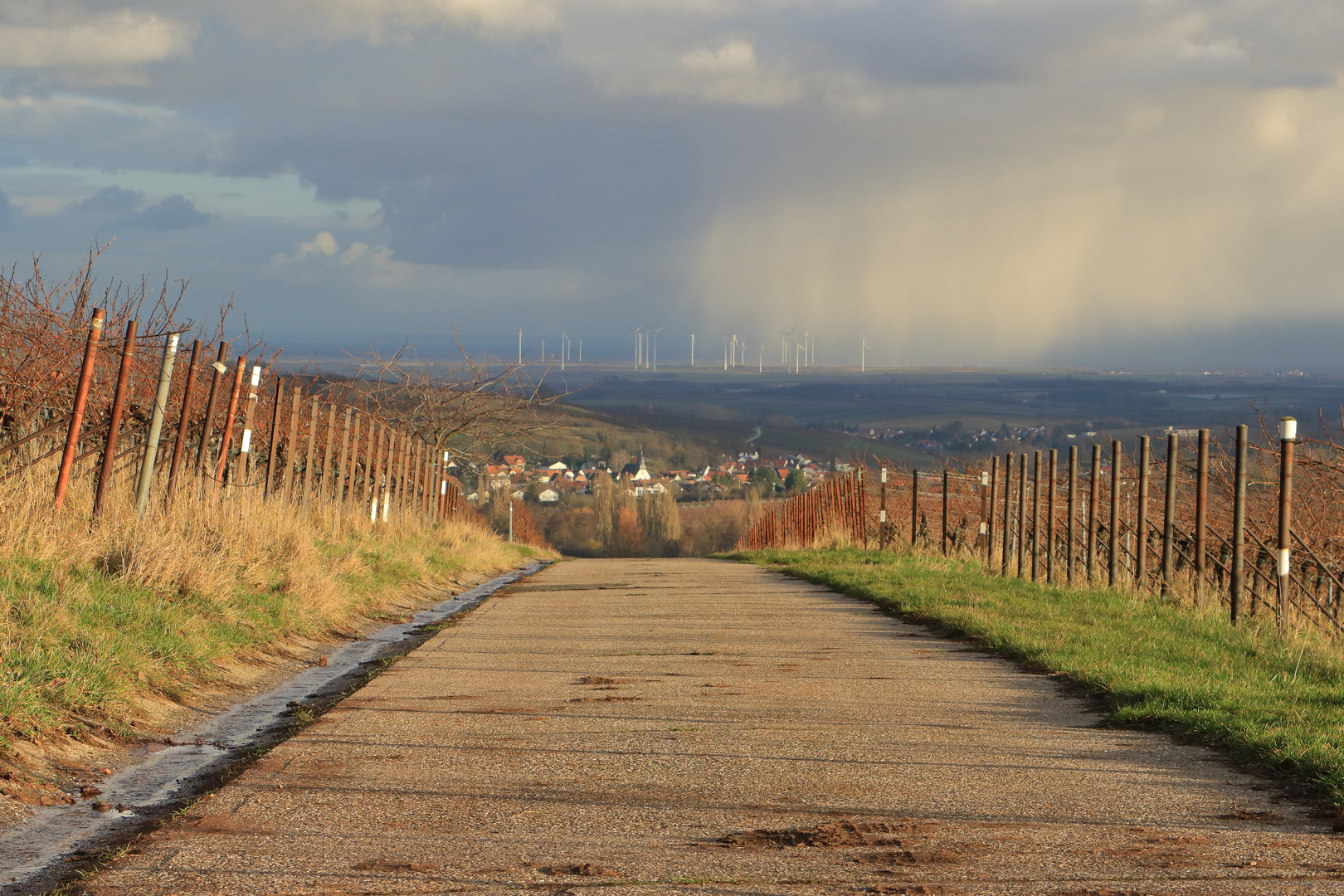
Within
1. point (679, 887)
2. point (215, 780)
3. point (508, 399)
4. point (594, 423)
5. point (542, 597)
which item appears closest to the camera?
point (679, 887)

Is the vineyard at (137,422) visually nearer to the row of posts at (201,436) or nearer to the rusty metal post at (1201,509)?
the row of posts at (201,436)

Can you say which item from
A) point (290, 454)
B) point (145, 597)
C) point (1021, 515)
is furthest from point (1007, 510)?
point (145, 597)

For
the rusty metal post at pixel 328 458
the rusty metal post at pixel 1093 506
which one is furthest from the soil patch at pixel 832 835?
the rusty metal post at pixel 328 458

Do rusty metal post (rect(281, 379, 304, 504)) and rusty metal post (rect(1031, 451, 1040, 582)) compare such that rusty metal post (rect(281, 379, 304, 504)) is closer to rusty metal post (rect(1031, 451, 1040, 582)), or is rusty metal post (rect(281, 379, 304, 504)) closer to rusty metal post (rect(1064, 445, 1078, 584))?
rusty metal post (rect(1031, 451, 1040, 582))

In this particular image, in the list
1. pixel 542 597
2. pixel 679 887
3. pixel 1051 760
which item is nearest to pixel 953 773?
pixel 1051 760

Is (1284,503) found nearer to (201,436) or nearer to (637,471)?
(201,436)

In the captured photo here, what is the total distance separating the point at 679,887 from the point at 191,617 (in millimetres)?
6393

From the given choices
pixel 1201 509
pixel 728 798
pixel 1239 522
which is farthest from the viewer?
pixel 1201 509

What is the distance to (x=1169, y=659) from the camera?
1033cm

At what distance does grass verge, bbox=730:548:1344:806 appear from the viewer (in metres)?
7.01

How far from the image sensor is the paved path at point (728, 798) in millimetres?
4559

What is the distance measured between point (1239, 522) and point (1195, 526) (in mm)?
4642

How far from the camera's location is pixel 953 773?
20.6 ft

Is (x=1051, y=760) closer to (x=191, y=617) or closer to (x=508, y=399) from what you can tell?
(x=191, y=617)
